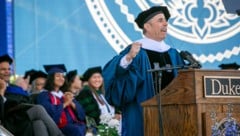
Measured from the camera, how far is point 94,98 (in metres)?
8.10

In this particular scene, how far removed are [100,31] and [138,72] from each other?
3219 mm

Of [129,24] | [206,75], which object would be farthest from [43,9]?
[206,75]

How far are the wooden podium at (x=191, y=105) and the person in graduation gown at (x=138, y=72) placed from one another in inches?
24.5

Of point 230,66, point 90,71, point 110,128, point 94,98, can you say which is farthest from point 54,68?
point 230,66

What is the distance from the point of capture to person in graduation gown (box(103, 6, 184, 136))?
16.5ft

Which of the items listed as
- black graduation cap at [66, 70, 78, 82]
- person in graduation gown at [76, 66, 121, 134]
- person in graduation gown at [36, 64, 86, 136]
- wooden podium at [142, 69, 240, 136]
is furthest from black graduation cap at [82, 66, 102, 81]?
wooden podium at [142, 69, 240, 136]

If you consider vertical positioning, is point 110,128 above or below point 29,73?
below

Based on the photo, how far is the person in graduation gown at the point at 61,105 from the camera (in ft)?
24.4

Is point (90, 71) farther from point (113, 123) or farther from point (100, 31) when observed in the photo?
point (113, 123)

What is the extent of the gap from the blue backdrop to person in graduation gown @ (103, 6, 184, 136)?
2.74 meters

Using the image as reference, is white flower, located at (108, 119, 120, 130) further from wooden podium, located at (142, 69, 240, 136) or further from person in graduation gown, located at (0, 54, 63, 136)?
wooden podium, located at (142, 69, 240, 136)

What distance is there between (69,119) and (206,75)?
12.2 ft

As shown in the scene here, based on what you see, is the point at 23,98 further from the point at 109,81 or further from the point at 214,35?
the point at 214,35

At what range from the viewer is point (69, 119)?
767 centimetres
